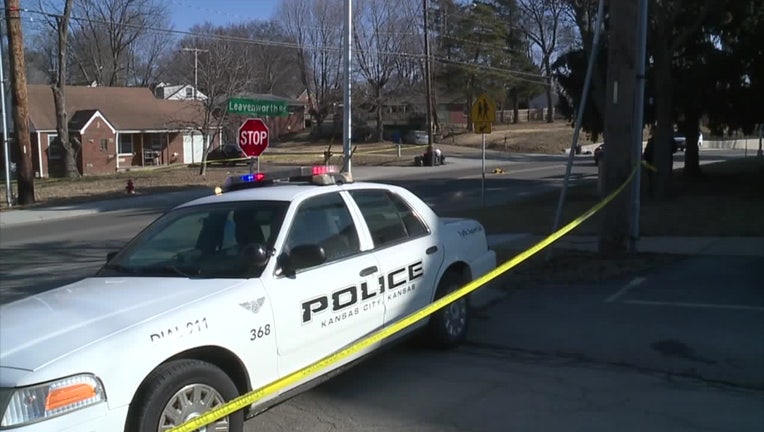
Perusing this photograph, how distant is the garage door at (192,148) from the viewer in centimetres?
5694

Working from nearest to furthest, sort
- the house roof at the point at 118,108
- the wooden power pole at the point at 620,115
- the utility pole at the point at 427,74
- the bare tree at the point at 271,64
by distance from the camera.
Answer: the wooden power pole at the point at 620,115, the house roof at the point at 118,108, the utility pole at the point at 427,74, the bare tree at the point at 271,64

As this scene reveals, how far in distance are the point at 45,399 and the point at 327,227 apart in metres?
2.58

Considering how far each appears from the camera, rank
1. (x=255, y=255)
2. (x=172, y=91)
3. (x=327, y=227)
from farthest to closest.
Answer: (x=172, y=91) → (x=327, y=227) → (x=255, y=255)

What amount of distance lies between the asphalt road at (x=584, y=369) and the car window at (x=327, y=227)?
1117 millimetres

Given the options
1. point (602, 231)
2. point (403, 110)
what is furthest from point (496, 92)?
point (602, 231)

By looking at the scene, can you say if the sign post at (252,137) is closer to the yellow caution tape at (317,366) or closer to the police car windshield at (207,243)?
the yellow caution tape at (317,366)

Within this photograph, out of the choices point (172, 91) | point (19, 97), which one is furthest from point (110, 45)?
point (19, 97)

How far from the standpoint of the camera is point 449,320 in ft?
23.9

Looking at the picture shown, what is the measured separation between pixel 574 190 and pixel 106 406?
86.9ft

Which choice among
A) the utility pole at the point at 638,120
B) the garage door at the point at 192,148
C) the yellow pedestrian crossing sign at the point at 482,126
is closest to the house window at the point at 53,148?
the garage door at the point at 192,148

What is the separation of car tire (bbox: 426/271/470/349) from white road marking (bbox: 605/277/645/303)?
2581 millimetres

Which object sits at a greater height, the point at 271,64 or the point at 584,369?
the point at 271,64

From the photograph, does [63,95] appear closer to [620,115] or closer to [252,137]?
[252,137]

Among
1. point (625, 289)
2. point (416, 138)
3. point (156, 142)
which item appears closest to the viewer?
point (625, 289)
